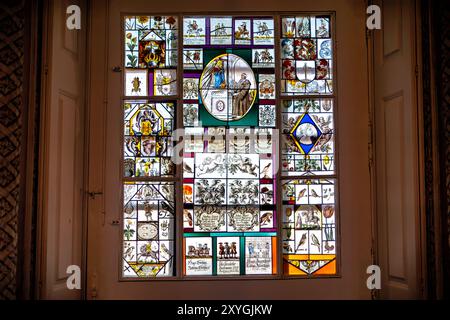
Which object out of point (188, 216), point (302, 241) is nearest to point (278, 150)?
point (302, 241)

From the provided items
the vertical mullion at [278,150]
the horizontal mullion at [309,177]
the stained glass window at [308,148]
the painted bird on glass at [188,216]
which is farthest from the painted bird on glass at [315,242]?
the painted bird on glass at [188,216]

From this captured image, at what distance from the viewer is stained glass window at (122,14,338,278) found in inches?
114

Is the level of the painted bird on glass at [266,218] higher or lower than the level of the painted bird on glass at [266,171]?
lower

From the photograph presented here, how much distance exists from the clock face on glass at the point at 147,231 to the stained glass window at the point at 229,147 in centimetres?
18

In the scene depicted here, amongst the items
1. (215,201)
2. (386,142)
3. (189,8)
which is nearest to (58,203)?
(215,201)

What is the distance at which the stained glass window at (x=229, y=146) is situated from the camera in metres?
2.90

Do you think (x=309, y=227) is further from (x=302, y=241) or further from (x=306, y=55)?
(x=306, y=55)

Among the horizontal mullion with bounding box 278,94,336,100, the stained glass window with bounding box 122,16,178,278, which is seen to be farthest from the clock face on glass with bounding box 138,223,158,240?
the horizontal mullion with bounding box 278,94,336,100

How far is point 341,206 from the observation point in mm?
2920

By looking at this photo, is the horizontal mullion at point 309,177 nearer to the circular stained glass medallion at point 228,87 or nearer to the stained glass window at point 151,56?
the circular stained glass medallion at point 228,87

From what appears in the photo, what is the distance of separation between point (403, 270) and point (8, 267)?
6.38 feet

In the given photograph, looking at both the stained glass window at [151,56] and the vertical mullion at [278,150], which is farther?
the stained glass window at [151,56]

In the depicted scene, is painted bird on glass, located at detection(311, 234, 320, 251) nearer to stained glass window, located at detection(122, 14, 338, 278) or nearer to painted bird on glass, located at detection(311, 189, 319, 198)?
stained glass window, located at detection(122, 14, 338, 278)

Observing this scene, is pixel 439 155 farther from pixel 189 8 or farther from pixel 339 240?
pixel 189 8
